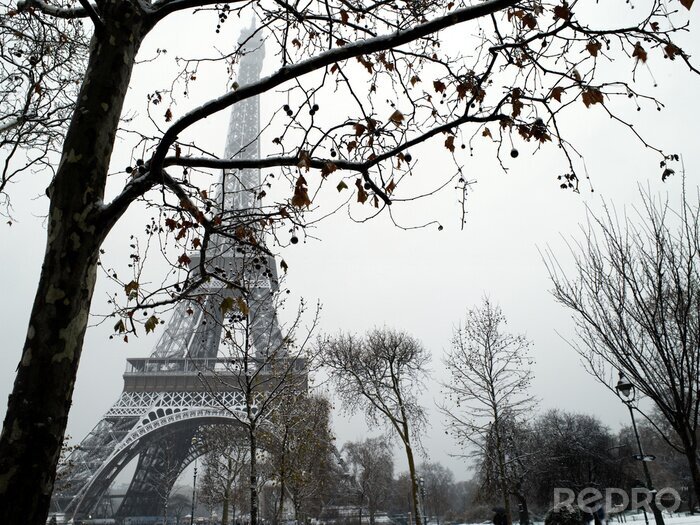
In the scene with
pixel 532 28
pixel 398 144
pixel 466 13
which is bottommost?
pixel 398 144

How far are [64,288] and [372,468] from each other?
50.3 m

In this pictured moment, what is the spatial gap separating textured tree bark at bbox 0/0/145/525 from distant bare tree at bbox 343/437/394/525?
47.2m

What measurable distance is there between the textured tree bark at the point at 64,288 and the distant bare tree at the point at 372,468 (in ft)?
155

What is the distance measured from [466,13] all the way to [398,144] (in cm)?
102

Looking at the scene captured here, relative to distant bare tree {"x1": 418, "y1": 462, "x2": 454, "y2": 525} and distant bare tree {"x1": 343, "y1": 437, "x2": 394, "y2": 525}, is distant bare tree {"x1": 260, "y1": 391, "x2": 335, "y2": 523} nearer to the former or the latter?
distant bare tree {"x1": 343, "y1": 437, "x2": 394, "y2": 525}

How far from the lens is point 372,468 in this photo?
47906mm

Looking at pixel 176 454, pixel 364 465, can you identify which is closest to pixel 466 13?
pixel 176 454

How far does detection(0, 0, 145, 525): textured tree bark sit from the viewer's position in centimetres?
216

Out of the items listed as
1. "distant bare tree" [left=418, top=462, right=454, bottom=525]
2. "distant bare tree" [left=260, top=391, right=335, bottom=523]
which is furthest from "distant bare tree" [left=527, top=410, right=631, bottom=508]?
"distant bare tree" [left=418, top=462, right=454, bottom=525]

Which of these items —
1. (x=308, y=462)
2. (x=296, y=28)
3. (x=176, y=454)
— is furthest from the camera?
(x=176, y=454)

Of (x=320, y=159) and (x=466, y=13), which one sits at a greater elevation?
(x=466, y=13)

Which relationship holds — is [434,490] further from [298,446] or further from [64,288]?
[64,288]

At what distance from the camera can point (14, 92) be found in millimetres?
6738

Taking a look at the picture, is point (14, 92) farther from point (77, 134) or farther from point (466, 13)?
point (466, 13)
